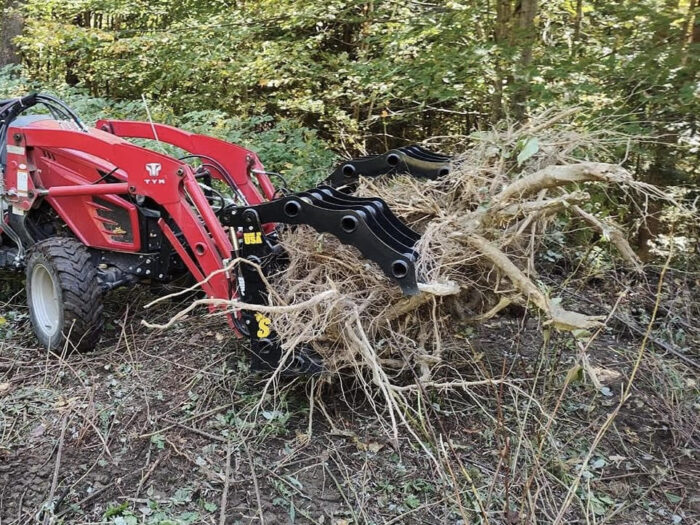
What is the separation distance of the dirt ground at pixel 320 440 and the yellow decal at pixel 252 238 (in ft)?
2.62

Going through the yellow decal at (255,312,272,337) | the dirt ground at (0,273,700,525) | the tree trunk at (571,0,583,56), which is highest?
the tree trunk at (571,0,583,56)

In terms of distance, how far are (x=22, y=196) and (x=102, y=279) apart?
33.6 inches

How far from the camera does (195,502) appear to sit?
9.13 ft

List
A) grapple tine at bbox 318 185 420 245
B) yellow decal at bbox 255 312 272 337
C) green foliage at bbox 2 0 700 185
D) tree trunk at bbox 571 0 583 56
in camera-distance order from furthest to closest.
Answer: tree trunk at bbox 571 0 583 56 → green foliage at bbox 2 0 700 185 → yellow decal at bbox 255 312 272 337 → grapple tine at bbox 318 185 420 245

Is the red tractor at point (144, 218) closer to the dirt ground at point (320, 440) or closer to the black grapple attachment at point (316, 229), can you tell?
the black grapple attachment at point (316, 229)

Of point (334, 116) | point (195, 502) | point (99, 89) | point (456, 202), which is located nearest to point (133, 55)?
point (99, 89)

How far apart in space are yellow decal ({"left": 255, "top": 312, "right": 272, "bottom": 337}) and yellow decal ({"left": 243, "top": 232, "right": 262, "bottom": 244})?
15.0 inches

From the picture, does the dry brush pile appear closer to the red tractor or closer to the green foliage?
the red tractor

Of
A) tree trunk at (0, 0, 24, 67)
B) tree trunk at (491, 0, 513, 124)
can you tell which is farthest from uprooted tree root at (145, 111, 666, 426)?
tree trunk at (0, 0, 24, 67)

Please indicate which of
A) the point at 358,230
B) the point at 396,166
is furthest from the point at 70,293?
the point at 396,166

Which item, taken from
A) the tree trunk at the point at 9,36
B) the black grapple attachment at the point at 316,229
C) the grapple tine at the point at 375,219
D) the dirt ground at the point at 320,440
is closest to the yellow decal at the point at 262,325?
the black grapple attachment at the point at 316,229

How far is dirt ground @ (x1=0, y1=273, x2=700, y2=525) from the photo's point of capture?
2.76 metres

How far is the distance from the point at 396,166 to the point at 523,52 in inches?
67.4

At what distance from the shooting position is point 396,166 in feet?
13.1
